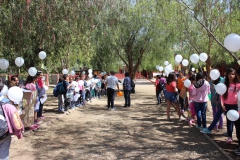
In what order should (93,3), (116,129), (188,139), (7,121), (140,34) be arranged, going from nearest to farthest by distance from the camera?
(7,121) < (188,139) < (116,129) < (93,3) < (140,34)

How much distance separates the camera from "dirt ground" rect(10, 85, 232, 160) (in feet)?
16.1

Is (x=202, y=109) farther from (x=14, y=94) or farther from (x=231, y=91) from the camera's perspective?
(x=14, y=94)

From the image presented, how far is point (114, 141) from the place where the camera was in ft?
19.2

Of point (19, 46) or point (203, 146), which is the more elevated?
point (19, 46)

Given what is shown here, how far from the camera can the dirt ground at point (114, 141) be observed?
16.1 ft

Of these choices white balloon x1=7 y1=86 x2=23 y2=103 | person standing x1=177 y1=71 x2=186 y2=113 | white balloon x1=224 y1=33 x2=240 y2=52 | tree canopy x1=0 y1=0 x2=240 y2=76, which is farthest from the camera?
person standing x1=177 y1=71 x2=186 y2=113

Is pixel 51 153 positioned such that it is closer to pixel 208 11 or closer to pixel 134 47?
pixel 208 11

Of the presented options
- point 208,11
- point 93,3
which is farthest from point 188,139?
point 208,11

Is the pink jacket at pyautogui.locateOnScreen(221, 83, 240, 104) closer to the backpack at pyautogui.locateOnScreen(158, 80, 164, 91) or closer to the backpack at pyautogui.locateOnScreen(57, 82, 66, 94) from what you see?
the backpack at pyautogui.locateOnScreen(57, 82, 66, 94)

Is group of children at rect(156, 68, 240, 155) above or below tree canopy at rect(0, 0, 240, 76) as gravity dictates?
below

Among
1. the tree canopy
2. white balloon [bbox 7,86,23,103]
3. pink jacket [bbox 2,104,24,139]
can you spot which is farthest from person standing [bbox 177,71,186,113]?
pink jacket [bbox 2,104,24,139]

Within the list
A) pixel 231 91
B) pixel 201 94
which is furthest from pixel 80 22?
pixel 231 91

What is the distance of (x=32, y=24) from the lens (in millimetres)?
7176

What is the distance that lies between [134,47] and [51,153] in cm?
1634
